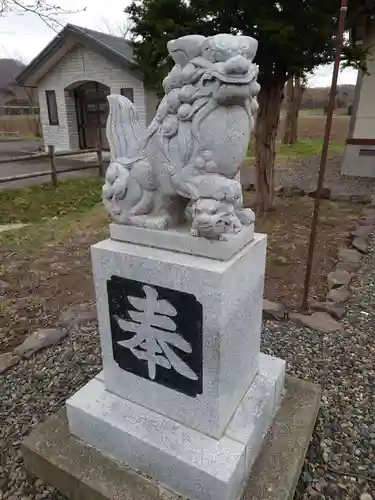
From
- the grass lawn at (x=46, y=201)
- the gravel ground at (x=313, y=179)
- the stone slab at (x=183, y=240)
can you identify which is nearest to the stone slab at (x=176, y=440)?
the stone slab at (x=183, y=240)

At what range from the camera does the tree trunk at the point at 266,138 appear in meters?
4.54

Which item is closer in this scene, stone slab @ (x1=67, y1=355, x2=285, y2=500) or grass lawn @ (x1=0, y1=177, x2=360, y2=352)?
stone slab @ (x1=67, y1=355, x2=285, y2=500)

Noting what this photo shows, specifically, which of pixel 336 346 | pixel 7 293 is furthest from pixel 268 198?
pixel 7 293

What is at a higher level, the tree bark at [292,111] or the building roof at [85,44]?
the building roof at [85,44]

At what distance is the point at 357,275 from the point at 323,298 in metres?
0.63

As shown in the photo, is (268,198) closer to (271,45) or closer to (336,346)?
(271,45)

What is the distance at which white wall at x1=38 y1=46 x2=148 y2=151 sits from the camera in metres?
10.1

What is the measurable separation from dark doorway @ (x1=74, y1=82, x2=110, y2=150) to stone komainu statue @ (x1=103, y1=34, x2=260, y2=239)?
10.9 meters

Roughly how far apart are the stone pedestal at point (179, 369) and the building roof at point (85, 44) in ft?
28.7

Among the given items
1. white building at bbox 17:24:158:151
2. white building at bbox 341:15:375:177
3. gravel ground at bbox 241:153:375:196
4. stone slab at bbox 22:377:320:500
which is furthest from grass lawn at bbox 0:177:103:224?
white building at bbox 341:15:375:177

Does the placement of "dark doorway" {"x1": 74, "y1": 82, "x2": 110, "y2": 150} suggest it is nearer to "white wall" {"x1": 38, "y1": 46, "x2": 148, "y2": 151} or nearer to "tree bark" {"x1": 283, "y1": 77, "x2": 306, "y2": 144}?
"white wall" {"x1": 38, "y1": 46, "x2": 148, "y2": 151}

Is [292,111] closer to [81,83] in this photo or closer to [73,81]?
[81,83]

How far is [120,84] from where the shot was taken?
1030cm

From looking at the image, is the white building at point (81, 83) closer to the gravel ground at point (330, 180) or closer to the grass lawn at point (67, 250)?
the grass lawn at point (67, 250)
